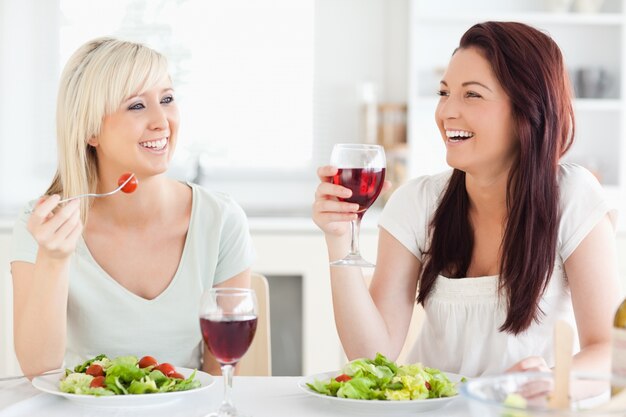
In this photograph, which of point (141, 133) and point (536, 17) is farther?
point (536, 17)

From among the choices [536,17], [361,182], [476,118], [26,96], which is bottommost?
[361,182]

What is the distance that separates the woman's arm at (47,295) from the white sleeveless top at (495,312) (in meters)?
0.79

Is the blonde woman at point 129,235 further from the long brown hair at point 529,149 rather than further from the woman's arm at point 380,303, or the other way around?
the long brown hair at point 529,149

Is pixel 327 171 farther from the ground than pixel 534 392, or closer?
farther from the ground

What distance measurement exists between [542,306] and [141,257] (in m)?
0.90

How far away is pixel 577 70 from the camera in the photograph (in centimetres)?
409

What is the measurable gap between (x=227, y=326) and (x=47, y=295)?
2.06 ft

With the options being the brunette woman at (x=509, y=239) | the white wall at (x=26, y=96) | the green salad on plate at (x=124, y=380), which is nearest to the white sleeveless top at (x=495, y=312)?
the brunette woman at (x=509, y=239)

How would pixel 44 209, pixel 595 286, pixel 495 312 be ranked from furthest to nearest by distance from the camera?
pixel 495 312 < pixel 595 286 < pixel 44 209

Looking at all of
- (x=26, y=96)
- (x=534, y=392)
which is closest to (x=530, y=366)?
(x=534, y=392)

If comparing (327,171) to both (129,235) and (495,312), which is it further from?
(129,235)

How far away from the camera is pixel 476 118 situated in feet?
6.01

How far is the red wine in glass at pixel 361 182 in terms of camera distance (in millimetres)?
1595

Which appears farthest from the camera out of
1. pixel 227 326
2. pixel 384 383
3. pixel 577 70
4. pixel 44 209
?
pixel 577 70
